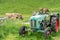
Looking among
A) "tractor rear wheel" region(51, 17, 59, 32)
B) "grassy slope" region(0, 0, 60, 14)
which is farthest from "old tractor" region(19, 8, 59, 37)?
"grassy slope" region(0, 0, 60, 14)

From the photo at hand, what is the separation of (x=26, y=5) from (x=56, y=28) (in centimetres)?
1913

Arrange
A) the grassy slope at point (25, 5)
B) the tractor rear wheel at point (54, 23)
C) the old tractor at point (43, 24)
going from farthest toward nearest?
the grassy slope at point (25, 5) < the tractor rear wheel at point (54, 23) < the old tractor at point (43, 24)

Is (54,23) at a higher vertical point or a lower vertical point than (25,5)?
lower

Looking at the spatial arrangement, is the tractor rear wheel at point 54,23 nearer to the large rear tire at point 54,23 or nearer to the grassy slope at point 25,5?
the large rear tire at point 54,23

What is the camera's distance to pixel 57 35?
11367mm

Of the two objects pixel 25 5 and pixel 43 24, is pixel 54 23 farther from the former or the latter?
pixel 25 5

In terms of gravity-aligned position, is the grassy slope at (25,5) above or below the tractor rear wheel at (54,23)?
above

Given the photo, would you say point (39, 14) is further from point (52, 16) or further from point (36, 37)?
point (36, 37)

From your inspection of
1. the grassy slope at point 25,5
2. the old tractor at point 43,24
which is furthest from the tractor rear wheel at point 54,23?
the grassy slope at point 25,5

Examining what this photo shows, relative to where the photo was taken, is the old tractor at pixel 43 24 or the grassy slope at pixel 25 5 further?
the grassy slope at pixel 25 5

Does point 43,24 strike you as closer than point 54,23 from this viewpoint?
Yes

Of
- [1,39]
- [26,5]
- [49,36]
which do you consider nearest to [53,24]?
[49,36]

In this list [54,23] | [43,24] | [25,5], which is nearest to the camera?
[43,24]

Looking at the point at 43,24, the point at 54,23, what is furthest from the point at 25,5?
the point at 43,24
